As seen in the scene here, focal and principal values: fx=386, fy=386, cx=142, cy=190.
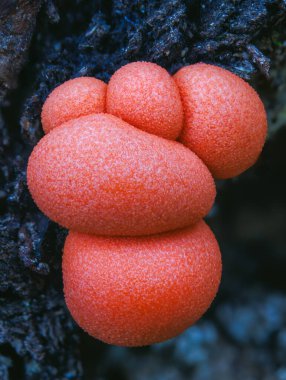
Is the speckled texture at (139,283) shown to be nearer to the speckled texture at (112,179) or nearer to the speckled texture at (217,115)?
the speckled texture at (112,179)

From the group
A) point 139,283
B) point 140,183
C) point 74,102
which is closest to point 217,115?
point 140,183

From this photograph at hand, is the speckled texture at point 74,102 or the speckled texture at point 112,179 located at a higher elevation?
the speckled texture at point 74,102

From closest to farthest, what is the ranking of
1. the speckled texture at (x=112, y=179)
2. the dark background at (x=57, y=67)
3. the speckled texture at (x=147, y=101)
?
the speckled texture at (x=112, y=179), the speckled texture at (x=147, y=101), the dark background at (x=57, y=67)

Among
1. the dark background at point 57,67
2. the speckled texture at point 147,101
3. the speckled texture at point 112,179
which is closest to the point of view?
the speckled texture at point 112,179

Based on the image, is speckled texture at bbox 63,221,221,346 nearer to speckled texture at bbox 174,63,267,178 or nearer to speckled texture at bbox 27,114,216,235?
speckled texture at bbox 27,114,216,235

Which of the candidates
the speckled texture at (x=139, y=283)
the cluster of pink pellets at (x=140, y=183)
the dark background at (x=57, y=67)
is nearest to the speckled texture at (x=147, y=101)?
the cluster of pink pellets at (x=140, y=183)

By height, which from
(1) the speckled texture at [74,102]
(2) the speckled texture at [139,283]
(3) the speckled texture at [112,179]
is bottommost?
(2) the speckled texture at [139,283]

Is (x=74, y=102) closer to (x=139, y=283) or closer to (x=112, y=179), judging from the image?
(x=112, y=179)

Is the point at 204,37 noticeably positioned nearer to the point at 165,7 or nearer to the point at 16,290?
the point at 165,7
